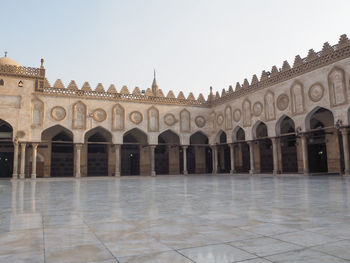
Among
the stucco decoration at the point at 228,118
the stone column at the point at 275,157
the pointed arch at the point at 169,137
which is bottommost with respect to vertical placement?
the stone column at the point at 275,157

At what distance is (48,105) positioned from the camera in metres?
22.4

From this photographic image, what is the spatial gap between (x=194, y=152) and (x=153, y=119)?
6374 mm

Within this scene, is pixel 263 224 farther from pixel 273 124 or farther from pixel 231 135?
pixel 231 135

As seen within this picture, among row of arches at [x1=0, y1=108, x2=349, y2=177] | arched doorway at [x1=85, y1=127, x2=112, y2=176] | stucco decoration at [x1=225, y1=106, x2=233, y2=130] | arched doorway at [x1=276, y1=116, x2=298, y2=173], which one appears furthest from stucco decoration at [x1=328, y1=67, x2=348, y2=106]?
arched doorway at [x1=85, y1=127, x2=112, y2=176]

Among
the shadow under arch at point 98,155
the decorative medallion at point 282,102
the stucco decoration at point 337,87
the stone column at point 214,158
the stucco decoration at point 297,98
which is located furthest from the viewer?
the stone column at point 214,158

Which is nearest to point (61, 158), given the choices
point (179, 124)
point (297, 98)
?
point (179, 124)

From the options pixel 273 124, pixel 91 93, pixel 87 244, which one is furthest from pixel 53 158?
pixel 87 244

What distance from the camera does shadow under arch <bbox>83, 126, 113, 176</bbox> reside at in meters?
25.4

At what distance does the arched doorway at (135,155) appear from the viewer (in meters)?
26.8

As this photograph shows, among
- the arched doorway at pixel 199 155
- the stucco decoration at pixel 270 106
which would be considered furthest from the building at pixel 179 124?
the arched doorway at pixel 199 155

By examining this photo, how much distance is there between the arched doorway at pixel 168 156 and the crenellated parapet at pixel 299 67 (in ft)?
21.8

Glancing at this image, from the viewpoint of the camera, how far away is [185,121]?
1072 inches

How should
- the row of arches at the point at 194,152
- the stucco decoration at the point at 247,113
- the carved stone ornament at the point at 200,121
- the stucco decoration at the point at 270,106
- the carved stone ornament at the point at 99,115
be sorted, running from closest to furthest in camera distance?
the row of arches at the point at 194,152 → the stucco decoration at the point at 270,106 → the stucco decoration at the point at 247,113 → the carved stone ornament at the point at 99,115 → the carved stone ornament at the point at 200,121

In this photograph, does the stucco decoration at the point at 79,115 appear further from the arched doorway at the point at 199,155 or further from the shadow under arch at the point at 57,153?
the arched doorway at the point at 199,155
